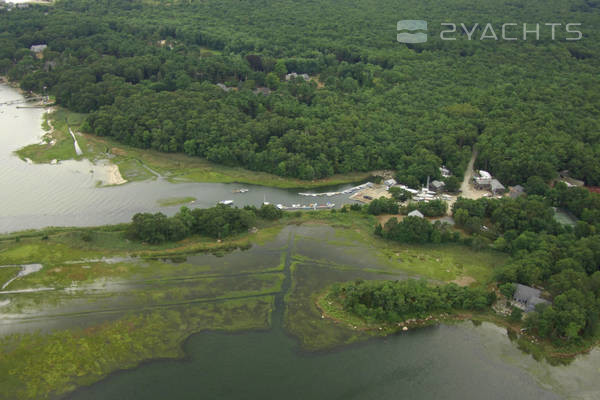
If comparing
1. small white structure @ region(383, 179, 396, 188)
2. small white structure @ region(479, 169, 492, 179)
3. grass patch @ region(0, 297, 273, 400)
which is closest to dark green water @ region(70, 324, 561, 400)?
grass patch @ region(0, 297, 273, 400)

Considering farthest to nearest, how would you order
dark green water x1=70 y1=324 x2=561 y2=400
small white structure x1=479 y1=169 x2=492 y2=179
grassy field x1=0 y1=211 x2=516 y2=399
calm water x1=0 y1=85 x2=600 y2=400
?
small white structure x1=479 y1=169 x2=492 y2=179, grassy field x1=0 y1=211 x2=516 y2=399, calm water x1=0 y1=85 x2=600 y2=400, dark green water x1=70 y1=324 x2=561 y2=400

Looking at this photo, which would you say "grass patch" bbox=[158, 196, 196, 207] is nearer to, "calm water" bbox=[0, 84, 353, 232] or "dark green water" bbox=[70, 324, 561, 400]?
"calm water" bbox=[0, 84, 353, 232]

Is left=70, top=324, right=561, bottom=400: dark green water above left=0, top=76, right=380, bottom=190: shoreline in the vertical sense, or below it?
below

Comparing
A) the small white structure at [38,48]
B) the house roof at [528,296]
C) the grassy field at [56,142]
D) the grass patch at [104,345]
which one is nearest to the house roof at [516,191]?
the house roof at [528,296]

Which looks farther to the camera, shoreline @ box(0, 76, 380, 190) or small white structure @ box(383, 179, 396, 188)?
shoreline @ box(0, 76, 380, 190)

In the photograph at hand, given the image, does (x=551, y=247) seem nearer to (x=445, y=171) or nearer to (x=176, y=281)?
(x=445, y=171)

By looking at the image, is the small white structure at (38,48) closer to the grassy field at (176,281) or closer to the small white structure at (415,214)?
the grassy field at (176,281)

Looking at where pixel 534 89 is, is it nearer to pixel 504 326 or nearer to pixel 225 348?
pixel 504 326
